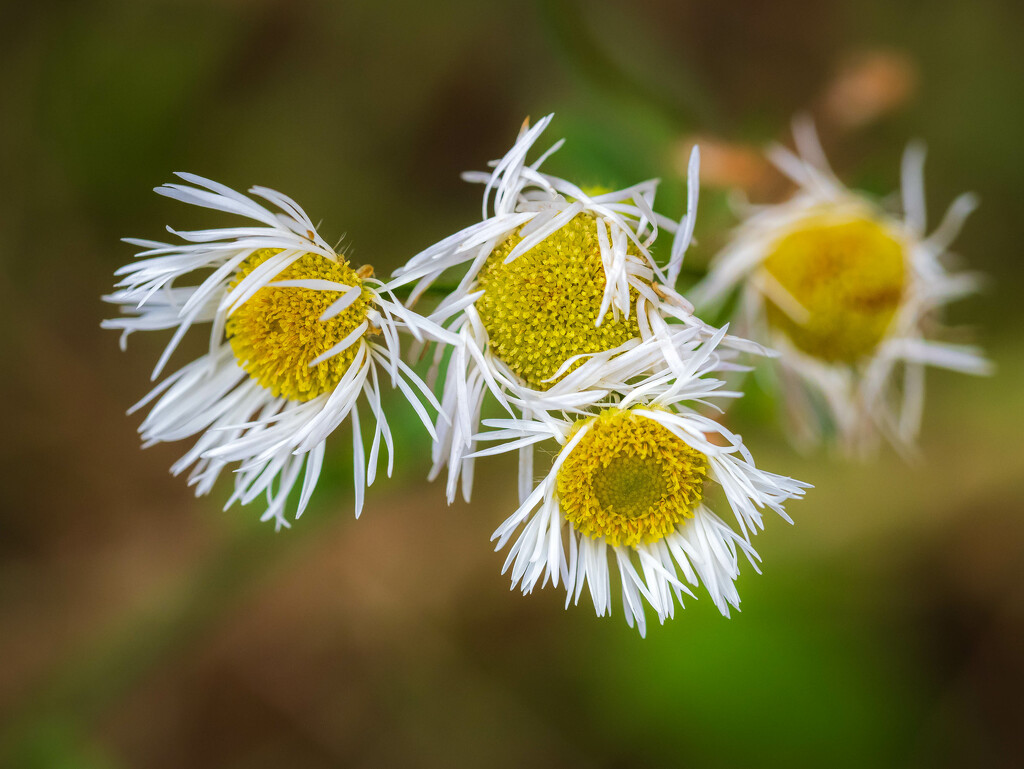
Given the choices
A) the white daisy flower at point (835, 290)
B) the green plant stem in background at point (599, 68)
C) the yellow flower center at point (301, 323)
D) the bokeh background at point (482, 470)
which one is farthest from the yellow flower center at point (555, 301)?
the bokeh background at point (482, 470)

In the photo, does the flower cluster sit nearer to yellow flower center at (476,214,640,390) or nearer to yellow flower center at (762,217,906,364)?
yellow flower center at (476,214,640,390)

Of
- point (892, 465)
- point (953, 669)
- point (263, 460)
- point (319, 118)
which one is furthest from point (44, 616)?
point (953, 669)

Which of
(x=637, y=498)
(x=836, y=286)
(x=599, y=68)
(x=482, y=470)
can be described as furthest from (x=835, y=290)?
(x=482, y=470)

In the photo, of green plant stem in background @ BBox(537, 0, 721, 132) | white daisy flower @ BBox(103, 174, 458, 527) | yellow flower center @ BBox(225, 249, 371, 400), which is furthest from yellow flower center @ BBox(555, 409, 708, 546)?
green plant stem in background @ BBox(537, 0, 721, 132)

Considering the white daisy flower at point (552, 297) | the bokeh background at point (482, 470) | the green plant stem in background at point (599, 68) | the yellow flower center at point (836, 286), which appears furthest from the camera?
the bokeh background at point (482, 470)

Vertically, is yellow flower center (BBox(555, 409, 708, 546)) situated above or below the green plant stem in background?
below

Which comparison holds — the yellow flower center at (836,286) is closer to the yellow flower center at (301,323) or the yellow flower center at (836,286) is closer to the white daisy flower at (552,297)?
the white daisy flower at (552,297)
